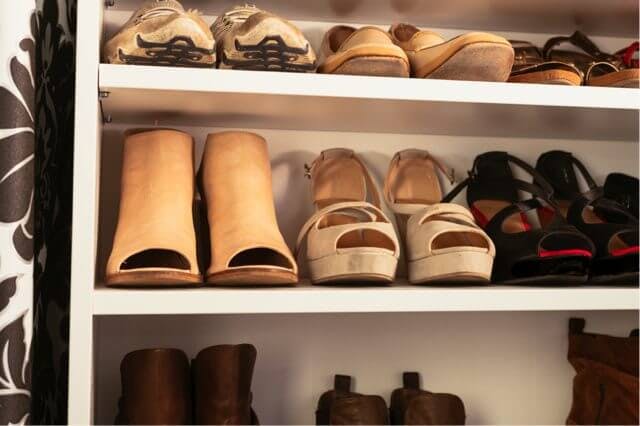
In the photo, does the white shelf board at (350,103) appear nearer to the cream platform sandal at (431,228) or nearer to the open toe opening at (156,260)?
the cream platform sandal at (431,228)

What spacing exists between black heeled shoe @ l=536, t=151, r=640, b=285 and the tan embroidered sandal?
2.17 feet

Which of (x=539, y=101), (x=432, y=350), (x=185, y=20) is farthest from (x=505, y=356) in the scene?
(x=185, y=20)

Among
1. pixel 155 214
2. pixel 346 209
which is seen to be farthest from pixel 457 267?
pixel 155 214

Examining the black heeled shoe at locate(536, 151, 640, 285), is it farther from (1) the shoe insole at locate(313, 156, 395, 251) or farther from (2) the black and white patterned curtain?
(2) the black and white patterned curtain

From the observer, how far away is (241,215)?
1.01 meters

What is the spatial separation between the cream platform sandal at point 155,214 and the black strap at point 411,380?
498 millimetres

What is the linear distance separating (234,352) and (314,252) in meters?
0.19

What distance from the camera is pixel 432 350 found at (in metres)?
1.31

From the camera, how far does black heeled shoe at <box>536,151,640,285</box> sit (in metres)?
1.08

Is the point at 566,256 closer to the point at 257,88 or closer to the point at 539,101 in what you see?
the point at 539,101

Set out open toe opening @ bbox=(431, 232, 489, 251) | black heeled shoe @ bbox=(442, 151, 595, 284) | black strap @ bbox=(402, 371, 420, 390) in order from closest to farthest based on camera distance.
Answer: black heeled shoe @ bbox=(442, 151, 595, 284) < open toe opening @ bbox=(431, 232, 489, 251) < black strap @ bbox=(402, 371, 420, 390)

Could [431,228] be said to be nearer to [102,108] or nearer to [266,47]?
[266,47]

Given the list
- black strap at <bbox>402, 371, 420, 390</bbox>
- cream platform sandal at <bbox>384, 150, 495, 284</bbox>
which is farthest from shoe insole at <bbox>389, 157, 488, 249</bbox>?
black strap at <bbox>402, 371, 420, 390</bbox>

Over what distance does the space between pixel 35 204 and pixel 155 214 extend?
0.59ft
